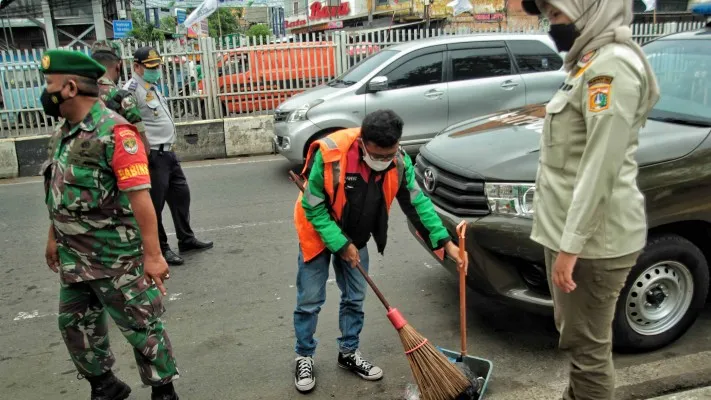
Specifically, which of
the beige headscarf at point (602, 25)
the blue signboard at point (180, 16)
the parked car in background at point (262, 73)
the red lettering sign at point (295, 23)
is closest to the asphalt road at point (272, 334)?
the beige headscarf at point (602, 25)

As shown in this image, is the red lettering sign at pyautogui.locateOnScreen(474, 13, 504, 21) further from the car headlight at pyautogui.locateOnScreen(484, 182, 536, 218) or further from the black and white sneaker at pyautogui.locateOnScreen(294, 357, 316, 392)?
the black and white sneaker at pyautogui.locateOnScreen(294, 357, 316, 392)

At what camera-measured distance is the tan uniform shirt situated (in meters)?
1.95

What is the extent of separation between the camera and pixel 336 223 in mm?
2953

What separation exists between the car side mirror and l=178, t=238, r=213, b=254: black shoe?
330 centimetres

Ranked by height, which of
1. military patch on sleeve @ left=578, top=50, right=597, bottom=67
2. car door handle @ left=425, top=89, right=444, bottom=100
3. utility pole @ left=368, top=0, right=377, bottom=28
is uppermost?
utility pole @ left=368, top=0, right=377, bottom=28

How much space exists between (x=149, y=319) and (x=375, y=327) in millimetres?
1579

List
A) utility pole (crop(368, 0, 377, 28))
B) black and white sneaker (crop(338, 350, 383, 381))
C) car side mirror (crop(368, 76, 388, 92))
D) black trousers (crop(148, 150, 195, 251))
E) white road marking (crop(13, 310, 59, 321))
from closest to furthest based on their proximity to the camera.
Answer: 1. black and white sneaker (crop(338, 350, 383, 381))
2. white road marking (crop(13, 310, 59, 321))
3. black trousers (crop(148, 150, 195, 251))
4. car side mirror (crop(368, 76, 388, 92))
5. utility pole (crop(368, 0, 377, 28))

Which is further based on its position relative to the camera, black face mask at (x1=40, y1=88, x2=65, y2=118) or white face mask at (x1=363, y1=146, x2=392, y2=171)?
white face mask at (x1=363, y1=146, x2=392, y2=171)

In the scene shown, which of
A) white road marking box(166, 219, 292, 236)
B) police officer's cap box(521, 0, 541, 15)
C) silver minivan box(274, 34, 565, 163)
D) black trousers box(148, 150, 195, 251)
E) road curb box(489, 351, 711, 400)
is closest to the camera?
police officer's cap box(521, 0, 541, 15)

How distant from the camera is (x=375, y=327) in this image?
12.7ft

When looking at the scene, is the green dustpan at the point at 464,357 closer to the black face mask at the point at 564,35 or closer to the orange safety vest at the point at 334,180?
the orange safety vest at the point at 334,180

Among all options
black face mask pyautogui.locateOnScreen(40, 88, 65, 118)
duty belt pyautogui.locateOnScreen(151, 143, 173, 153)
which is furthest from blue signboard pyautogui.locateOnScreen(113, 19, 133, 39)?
black face mask pyautogui.locateOnScreen(40, 88, 65, 118)

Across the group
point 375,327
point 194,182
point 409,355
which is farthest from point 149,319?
point 194,182

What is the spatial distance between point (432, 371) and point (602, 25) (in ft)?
5.41
